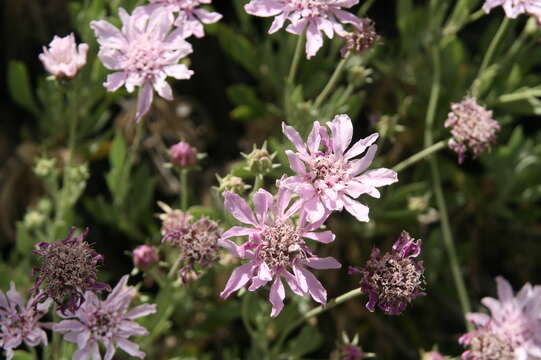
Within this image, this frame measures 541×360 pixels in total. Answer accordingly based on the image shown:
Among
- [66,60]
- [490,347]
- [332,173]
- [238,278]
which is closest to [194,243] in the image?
[238,278]

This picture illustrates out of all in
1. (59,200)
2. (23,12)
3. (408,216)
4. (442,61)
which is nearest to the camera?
(59,200)

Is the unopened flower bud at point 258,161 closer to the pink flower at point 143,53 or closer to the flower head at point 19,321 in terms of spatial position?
the pink flower at point 143,53

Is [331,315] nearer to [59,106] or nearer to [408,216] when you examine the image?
[408,216]

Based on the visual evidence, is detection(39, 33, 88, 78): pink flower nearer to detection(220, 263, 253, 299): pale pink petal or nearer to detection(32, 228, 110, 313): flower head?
detection(32, 228, 110, 313): flower head

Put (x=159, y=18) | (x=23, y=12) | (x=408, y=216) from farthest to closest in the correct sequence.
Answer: (x=23, y=12) → (x=408, y=216) → (x=159, y=18)

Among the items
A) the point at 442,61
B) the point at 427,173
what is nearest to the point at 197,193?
the point at 427,173

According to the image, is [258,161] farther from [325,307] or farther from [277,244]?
[325,307]

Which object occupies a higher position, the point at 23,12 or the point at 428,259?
the point at 23,12

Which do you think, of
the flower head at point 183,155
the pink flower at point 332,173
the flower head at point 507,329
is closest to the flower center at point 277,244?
the pink flower at point 332,173
